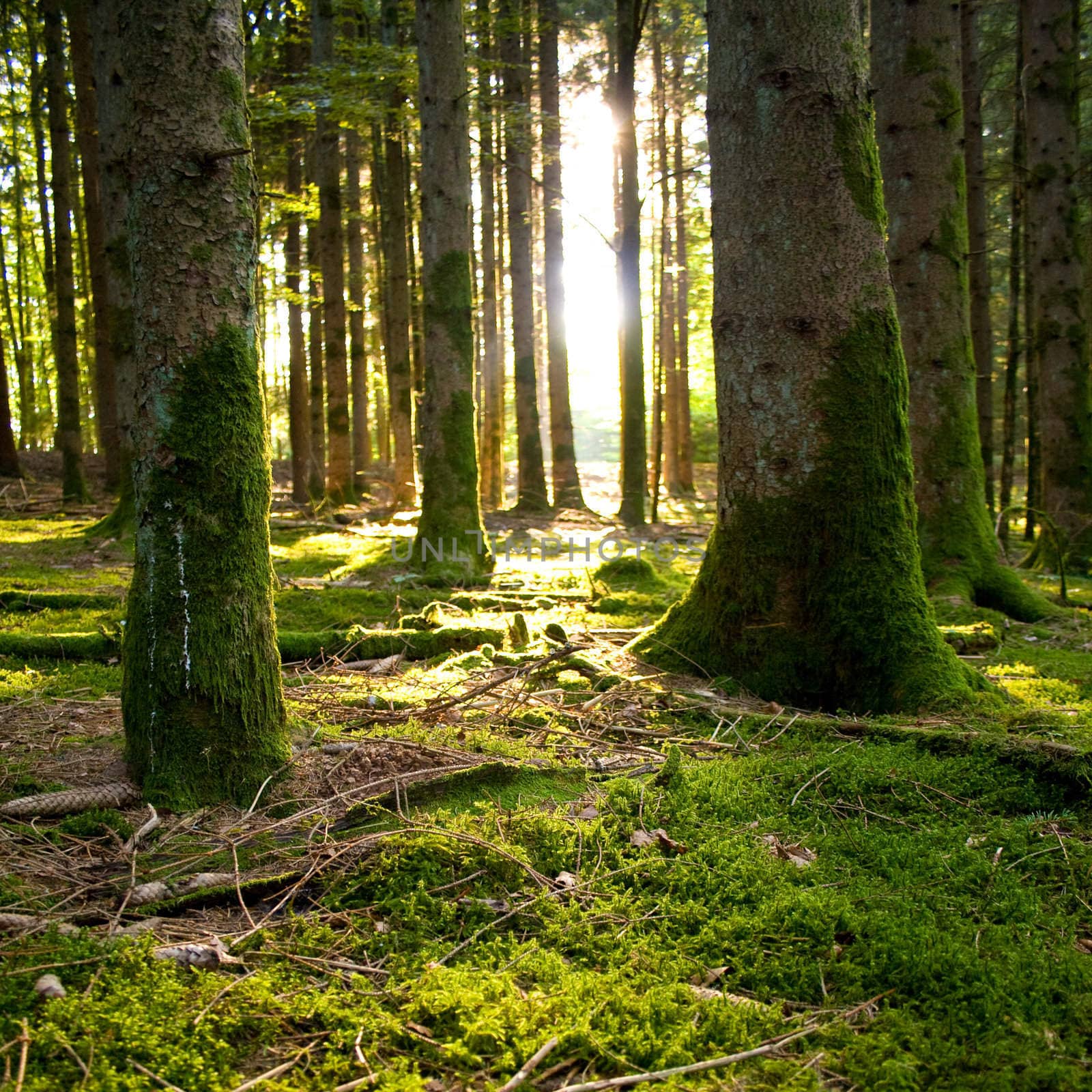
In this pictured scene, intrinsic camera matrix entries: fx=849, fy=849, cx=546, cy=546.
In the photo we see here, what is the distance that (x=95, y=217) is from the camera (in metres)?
14.0

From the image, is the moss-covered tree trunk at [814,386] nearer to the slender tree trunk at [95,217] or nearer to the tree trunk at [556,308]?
the slender tree trunk at [95,217]

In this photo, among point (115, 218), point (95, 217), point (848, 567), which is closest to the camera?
point (848, 567)

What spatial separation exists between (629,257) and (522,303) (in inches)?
158

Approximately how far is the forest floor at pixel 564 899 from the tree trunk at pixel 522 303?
1308cm

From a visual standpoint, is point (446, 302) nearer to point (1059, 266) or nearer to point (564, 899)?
point (564, 899)

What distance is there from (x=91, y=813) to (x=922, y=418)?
260 inches

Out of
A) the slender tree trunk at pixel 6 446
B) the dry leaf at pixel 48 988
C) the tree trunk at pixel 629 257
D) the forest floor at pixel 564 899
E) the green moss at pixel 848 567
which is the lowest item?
the forest floor at pixel 564 899

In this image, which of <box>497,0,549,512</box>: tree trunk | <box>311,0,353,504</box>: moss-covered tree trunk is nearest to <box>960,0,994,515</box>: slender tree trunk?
<box>497,0,549,512</box>: tree trunk

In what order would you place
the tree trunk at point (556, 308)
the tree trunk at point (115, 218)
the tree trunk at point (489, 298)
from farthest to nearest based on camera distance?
the tree trunk at point (556, 308), the tree trunk at point (489, 298), the tree trunk at point (115, 218)

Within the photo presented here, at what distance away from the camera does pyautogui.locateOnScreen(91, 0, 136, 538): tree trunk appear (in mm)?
9422

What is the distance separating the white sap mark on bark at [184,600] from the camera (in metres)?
3.04

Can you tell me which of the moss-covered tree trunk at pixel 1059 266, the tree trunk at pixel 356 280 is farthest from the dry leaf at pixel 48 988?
the tree trunk at pixel 356 280

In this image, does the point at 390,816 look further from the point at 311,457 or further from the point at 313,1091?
the point at 311,457

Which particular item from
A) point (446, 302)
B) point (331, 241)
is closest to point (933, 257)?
point (446, 302)
